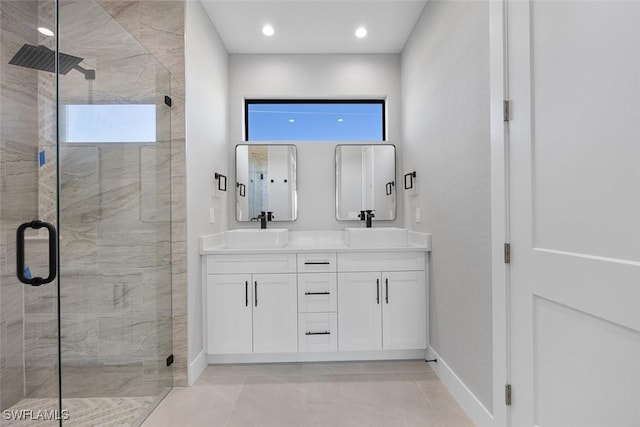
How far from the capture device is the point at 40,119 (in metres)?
1.89

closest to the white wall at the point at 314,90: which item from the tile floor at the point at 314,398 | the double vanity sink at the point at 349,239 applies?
the double vanity sink at the point at 349,239

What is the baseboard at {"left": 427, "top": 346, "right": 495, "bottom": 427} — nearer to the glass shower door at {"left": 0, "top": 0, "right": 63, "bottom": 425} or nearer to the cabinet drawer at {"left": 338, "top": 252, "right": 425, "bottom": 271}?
the cabinet drawer at {"left": 338, "top": 252, "right": 425, "bottom": 271}

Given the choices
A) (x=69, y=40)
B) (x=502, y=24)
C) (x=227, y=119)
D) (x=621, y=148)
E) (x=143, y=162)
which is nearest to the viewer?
(x=621, y=148)

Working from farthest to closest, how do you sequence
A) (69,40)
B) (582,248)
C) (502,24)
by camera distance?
(69,40) < (502,24) < (582,248)

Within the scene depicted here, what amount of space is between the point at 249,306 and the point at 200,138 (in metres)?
1.32

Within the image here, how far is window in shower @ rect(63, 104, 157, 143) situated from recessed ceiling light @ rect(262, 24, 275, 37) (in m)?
1.25

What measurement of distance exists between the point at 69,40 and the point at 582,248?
2391 mm

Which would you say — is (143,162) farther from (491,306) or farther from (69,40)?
(491,306)

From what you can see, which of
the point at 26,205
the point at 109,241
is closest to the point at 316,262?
the point at 109,241

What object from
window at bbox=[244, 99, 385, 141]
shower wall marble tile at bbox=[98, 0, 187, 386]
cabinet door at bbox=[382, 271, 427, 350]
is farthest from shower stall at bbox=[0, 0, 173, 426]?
cabinet door at bbox=[382, 271, 427, 350]

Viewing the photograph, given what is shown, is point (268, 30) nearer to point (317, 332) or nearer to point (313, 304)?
point (313, 304)

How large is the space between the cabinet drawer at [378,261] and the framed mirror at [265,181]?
0.88 m

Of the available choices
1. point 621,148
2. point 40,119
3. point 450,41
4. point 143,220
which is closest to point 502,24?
point 450,41

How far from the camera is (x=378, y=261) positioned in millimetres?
2488
